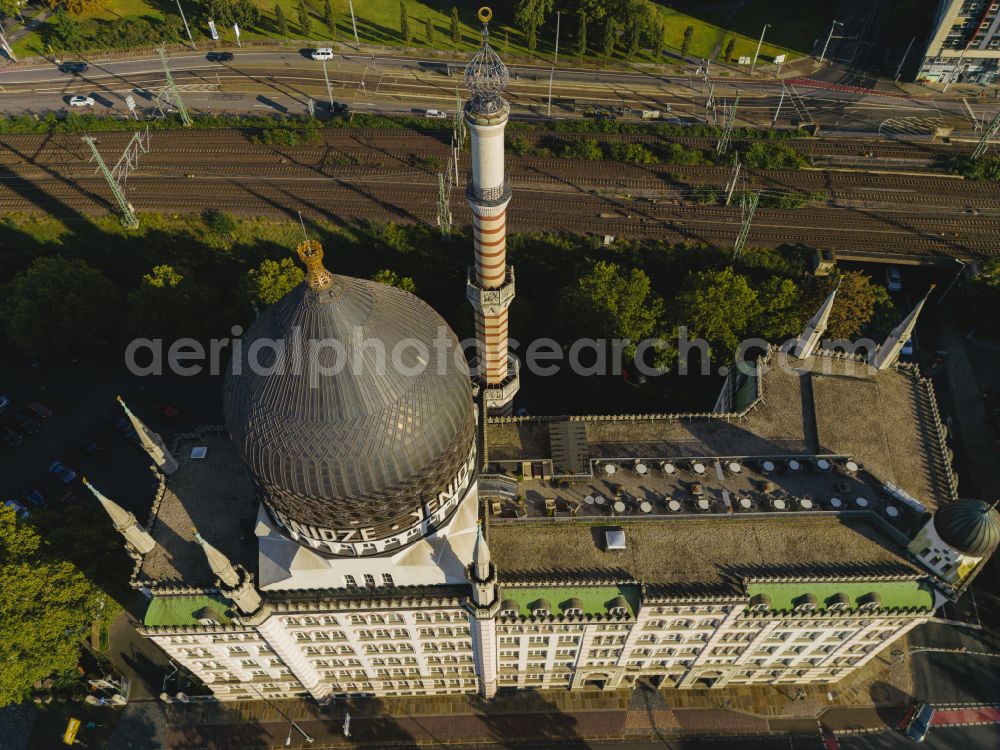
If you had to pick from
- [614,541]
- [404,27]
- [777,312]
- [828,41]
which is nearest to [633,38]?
[828,41]

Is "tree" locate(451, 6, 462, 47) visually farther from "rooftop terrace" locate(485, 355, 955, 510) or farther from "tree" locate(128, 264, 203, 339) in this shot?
"rooftop terrace" locate(485, 355, 955, 510)

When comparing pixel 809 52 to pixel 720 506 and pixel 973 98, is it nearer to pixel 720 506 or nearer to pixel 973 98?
pixel 973 98

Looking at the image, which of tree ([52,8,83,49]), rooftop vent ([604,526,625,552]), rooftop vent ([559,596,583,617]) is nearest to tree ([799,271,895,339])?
rooftop vent ([604,526,625,552])

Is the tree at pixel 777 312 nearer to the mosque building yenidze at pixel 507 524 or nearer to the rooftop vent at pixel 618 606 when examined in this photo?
the mosque building yenidze at pixel 507 524

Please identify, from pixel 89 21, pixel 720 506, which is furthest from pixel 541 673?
pixel 89 21

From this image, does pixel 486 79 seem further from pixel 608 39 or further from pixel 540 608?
pixel 608 39

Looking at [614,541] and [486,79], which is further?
[614,541]
